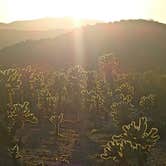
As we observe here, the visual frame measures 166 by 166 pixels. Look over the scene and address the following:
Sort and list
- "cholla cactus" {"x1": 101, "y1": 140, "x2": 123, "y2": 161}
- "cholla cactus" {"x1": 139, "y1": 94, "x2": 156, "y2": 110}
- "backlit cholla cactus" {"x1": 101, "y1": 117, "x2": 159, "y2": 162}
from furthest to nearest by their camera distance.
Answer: "cholla cactus" {"x1": 139, "y1": 94, "x2": 156, "y2": 110}, "cholla cactus" {"x1": 101, "y1": 140, "x2": 123, "y2": 161}, "backlit cholla cactus" {"x1": 101, "y1": 117, "x2": 159, "y2": 162}

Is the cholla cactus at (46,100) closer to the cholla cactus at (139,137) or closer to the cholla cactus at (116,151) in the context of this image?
the cholla cactus at (116,151)

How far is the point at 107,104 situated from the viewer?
10400 cm

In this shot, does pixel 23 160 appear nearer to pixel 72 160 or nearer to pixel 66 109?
pixel 72 160

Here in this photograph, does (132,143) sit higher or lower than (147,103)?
higher

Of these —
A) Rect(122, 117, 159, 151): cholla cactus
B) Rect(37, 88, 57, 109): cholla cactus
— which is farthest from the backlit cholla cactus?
Rect(37, 88, 57, 109): cholla cactus

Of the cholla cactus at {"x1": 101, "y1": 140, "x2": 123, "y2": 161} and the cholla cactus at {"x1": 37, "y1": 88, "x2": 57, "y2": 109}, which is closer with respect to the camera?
the cholla cactus at {"x1": 101, "y1": 140, "x2": 123, "y2": 161}

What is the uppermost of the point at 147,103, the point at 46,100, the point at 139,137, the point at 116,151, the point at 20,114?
the point at 139,137

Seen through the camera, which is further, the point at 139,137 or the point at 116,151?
the point at 116,151

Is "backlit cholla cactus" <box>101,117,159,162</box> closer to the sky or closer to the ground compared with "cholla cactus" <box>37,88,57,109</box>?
closer to the sky

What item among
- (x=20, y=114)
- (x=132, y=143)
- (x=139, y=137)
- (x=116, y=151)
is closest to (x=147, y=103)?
(x=20, y=114)

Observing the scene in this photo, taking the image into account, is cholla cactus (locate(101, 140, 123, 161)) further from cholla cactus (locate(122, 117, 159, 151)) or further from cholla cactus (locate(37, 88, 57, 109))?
cholla cactus (locate(37, 88, 57, 109))

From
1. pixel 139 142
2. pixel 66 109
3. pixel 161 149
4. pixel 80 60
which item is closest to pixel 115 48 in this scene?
pixel 80 60

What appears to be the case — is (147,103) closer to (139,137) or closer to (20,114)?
(20,114)

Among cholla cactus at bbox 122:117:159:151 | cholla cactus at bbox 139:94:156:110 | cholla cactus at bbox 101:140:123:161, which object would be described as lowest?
cholla cactus at bbox 139:94:156:110
